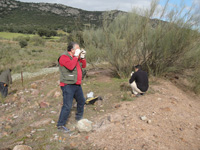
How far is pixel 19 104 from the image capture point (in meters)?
5.68

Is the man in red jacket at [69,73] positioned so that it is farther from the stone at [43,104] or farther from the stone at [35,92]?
the stone at [35,92]

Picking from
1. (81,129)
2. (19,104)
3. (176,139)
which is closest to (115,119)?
(81,129)

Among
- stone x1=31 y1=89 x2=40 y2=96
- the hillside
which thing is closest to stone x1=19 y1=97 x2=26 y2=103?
stone x1=31 y1=89 x2=40 y2=96

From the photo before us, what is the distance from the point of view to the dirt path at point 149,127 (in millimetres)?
3038

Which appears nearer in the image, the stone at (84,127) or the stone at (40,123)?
the stone at (84,127)

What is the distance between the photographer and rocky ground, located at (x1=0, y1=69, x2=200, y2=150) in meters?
3.11

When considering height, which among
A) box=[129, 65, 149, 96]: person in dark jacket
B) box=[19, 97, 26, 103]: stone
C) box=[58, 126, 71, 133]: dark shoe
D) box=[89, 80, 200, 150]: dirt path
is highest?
box=[129, 65, 149, 96]: person in dark jacket

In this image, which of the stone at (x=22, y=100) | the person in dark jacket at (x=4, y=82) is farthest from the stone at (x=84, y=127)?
the person in dark jacket at (x=4, y=82)

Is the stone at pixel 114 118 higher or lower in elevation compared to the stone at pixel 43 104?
higher

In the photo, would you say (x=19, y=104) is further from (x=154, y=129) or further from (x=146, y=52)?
(x=146, y=52)

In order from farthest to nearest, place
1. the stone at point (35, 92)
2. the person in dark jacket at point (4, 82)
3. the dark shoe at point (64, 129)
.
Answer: the person in dark jacket at point (4, 82), the stone at point (35, 92), the dark shoe at point (64, 129)

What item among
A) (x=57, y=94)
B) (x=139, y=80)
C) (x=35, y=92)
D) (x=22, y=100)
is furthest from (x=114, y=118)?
(x=35, y=92)

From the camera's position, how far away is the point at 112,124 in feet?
12.1

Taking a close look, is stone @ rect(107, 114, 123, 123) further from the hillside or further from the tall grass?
the hillside
